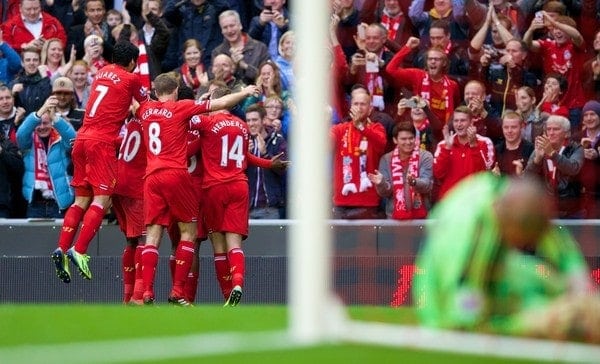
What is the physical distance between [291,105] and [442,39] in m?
1.66

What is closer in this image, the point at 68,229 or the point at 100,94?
the point at 100,94

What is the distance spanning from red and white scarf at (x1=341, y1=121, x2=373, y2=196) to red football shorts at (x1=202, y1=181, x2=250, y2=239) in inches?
42.5

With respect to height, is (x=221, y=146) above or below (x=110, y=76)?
below

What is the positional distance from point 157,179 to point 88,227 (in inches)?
36.8

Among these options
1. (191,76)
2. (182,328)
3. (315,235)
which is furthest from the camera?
(191,76)

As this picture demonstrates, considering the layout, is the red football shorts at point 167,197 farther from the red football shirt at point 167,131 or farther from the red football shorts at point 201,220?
the red football shorts at point 201,220

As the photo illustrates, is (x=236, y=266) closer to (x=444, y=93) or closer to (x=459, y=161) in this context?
(x=459, y=161)

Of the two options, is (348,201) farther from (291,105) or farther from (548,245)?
(548,245)

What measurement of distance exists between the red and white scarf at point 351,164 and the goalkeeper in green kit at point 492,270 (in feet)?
24.0

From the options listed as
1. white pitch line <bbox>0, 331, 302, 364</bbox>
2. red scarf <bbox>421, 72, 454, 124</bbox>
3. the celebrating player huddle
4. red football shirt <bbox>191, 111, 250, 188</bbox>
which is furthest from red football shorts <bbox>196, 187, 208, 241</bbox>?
white pitch line <bbox>0, 331, 302, 364</bbox>

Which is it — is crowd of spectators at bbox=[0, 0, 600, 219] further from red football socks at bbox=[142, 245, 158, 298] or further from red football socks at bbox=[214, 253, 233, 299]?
red football socks at bbox=[142, 245, 158, 298]

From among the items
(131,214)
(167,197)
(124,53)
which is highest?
(124,53)

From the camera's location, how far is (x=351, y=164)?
52.5ft

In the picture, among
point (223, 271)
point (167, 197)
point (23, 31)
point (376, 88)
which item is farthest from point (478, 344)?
point (23, 31)
